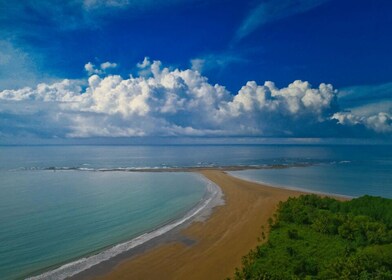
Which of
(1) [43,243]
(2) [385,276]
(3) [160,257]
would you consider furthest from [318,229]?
(1) [43,243]

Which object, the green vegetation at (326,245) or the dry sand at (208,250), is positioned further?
the dry sand at (208,250)

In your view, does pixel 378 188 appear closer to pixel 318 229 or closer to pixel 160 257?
pixel 318 229

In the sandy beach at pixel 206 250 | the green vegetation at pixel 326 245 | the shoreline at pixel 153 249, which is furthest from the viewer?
the sandy beach at pixel 206 250

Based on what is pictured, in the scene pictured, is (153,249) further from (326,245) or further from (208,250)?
(326,245)

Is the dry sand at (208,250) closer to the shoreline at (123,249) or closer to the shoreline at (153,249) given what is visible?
the shoreline at (153,249)

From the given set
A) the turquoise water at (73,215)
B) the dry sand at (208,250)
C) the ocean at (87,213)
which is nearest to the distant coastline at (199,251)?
the dry sand at (208,250)

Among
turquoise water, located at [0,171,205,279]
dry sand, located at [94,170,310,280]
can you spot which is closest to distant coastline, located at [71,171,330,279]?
dry sand, located at [94,170,310,280]
